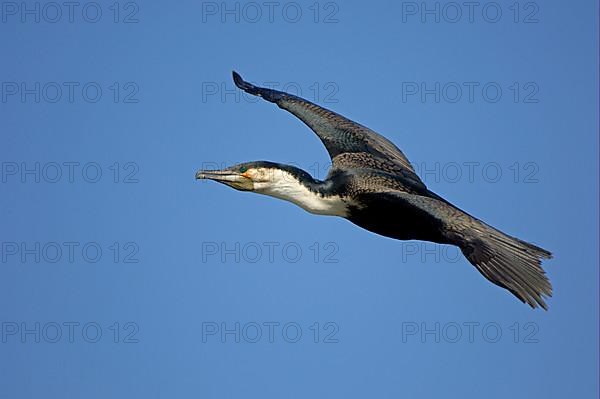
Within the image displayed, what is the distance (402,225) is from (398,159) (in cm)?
342

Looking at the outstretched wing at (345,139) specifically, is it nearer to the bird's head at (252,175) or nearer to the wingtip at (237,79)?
the wingtip at (237,79)

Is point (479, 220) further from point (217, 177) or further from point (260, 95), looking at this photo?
point (260, 95)

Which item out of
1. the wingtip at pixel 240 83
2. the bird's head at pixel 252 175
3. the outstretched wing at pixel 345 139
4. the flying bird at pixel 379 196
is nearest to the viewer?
the flying bird at pixel 379 196

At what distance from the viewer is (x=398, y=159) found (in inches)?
744

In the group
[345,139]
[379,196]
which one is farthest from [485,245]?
[345,139]

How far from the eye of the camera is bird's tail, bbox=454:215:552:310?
13383mm

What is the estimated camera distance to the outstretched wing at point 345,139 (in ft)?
58.6

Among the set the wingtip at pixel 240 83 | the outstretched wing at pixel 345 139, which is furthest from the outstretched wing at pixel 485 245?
the wingtip at pixel 240 83

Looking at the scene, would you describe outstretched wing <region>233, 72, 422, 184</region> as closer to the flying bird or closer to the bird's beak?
the flying bird

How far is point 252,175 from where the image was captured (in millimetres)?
→ 16000

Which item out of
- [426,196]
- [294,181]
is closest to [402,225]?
[426,196]

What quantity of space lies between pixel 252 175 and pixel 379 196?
1.79 m

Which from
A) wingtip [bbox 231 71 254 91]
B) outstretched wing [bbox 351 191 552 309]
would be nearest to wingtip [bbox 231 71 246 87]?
wingtip [bbox 231 71 254 91]

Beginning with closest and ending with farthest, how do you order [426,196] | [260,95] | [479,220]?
1. [479,220]
2. [426,196]
3. [260,95]
